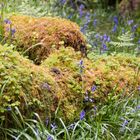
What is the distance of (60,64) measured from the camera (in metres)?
3.91

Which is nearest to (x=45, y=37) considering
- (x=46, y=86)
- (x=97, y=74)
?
(x=97, y=74)

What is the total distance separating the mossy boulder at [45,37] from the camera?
421 centimetres

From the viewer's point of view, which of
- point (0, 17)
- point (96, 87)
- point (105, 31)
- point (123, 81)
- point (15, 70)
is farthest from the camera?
point (105, 31)

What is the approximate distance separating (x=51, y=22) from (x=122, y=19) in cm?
360

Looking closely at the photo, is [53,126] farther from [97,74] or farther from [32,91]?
[97,74]

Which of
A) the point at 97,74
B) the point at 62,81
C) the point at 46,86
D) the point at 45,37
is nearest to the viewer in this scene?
the point at 46,86

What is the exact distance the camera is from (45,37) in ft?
14.0

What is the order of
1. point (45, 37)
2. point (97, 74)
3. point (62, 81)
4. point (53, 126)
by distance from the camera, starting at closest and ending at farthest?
point (53, 126), point (62, 81), point (97, 74), point (45, 37)

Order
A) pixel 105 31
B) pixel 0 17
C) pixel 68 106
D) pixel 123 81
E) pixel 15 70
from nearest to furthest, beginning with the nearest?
pixel 15 70, pixel 68 106, pixel 123 81, pixel 0 17, pixel 105 31

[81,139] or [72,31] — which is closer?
[81,139]

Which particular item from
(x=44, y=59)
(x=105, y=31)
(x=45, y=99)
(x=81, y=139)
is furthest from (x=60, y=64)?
(x=105, y=31)

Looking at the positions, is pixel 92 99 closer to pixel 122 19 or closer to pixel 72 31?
pixel 72 31

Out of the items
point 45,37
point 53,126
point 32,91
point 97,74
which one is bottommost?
point 53,126

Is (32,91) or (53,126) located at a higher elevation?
(32,91)
